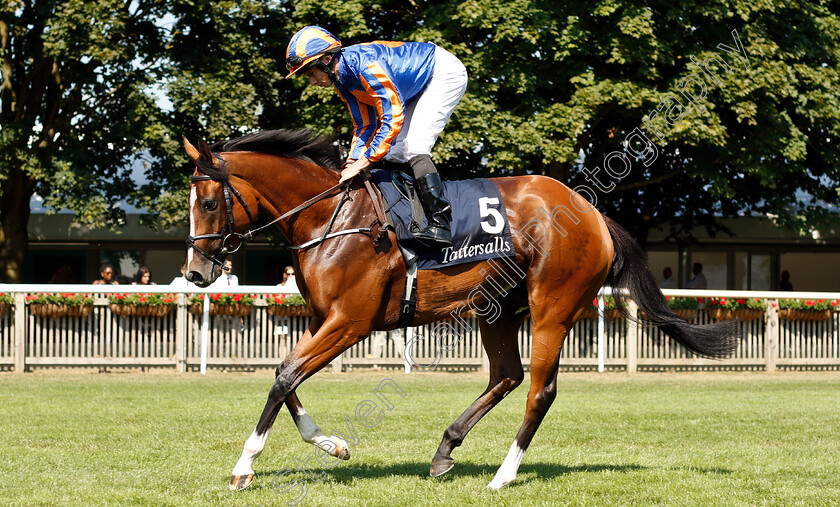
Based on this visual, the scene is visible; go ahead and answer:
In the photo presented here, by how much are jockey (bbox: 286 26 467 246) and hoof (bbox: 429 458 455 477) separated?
1.44m

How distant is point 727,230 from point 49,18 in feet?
53.3

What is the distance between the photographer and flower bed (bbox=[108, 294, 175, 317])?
48.8 ft

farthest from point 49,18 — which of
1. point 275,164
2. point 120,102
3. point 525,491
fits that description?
point 525,491

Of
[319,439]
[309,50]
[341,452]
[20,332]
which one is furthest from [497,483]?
[20,332]

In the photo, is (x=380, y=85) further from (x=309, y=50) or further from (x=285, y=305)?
(x=285, y=305)

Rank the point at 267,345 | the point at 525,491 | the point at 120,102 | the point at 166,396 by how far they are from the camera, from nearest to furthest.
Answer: the point at 525,491
the point at 166,396
the point at 267,345
the point at 120,102

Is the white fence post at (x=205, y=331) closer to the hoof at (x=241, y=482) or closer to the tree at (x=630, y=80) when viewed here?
the tree at (x=630, y=80)

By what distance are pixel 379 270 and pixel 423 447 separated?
215 cm

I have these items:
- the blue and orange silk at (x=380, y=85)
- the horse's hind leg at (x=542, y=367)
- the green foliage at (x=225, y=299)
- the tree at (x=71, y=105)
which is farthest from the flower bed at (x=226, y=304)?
the horse's hind leg at (x=542, y=367)

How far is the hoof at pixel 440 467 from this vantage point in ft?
19.8

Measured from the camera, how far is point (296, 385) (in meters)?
5.60

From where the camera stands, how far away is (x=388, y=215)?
19.4 feet

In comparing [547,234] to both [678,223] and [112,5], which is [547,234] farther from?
[678,223]

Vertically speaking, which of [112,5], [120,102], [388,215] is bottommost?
[388,215]
